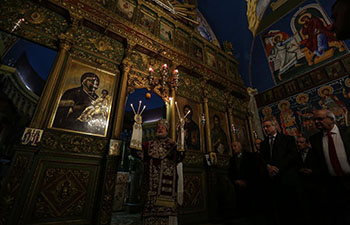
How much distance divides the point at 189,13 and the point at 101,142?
25.6 feet

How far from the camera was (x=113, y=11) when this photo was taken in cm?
527

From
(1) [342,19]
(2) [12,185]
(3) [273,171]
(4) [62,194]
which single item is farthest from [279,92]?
(2) [12,185]

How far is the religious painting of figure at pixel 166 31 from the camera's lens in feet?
21.2

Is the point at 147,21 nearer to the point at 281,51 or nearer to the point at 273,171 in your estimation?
the point at 273,171

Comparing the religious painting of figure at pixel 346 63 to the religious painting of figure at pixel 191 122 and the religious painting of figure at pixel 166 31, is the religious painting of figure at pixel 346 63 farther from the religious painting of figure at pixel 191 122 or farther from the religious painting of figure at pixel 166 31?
the religious painting of figure at pixel 166 31

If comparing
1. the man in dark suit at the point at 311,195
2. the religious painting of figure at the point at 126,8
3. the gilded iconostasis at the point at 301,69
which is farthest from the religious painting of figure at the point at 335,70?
the religious painting of figure at the point at 126,8

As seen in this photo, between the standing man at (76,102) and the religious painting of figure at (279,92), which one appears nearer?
the standing man at (76,102)

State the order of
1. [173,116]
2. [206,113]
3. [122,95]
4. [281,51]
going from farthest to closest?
[281,51]
[206,113]
[173,116]
[122,95]

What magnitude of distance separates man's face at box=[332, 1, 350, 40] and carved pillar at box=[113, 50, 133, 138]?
4015 millimetres

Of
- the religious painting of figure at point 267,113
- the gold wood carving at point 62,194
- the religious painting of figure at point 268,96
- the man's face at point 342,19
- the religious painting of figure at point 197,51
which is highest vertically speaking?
the religious painting of figure at point 197,51

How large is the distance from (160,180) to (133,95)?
7627mm

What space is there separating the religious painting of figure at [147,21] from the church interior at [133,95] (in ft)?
0.17

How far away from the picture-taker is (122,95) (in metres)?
4.36

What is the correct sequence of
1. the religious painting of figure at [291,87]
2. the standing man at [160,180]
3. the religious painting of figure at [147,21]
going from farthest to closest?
the religious painting of figure at [291,87]
the religious painting of figure at [147,21]
the standing man at [160,180]
